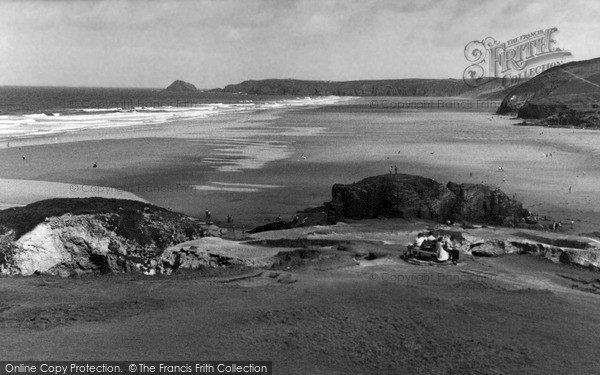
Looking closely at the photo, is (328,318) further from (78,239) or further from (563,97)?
(563,97)

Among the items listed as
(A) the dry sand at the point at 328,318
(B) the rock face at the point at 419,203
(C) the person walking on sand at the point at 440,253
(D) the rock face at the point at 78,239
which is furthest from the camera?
(B) the rock face at the point at 419,203

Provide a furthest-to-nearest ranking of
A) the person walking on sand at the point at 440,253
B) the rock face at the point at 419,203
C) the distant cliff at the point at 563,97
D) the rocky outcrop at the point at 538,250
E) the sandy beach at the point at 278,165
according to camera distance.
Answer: the distant cliff at the point at 563,97 → the sandy beach at the point at 278,165 → the rock face at the point at 419,203 → the rocky outcrop at the point at 538,250 → the person walking on sand at the point at 440,253

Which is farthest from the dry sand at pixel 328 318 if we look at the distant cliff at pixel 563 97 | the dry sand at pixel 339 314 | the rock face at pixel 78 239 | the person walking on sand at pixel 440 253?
the distant cliff at pixel 563 97

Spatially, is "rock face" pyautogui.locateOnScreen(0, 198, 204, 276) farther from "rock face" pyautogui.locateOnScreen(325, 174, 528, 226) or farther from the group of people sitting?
"rock face" pyautogui.locateOnScreen(325, 174, 528, 226)

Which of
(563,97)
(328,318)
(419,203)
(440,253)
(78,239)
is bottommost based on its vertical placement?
(328,318)

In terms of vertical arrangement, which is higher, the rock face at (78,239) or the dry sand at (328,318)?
the rock face at (78,239)

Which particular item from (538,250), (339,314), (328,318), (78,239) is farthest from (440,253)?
(78,239)

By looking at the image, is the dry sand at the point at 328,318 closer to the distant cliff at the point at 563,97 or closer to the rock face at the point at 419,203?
the rock face at the point at 419,203

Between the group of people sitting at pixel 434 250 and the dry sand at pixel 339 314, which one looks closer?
the dry sand at pixel 339 314
